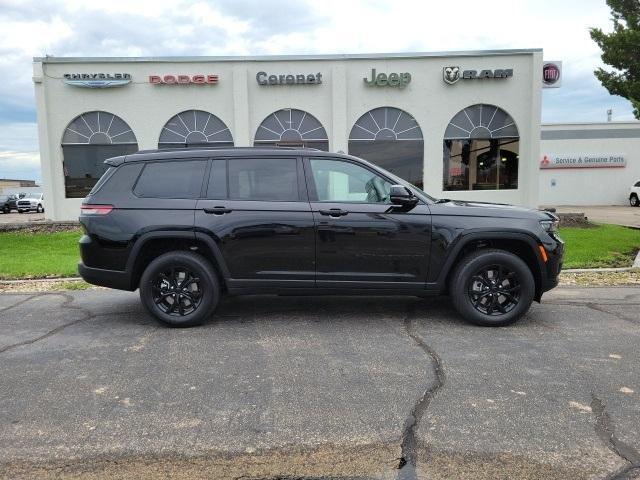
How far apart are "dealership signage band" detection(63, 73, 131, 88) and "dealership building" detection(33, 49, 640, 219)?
33 mm

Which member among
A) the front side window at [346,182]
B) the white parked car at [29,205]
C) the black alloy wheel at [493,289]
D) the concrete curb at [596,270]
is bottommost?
the concrete curb at [596,270]

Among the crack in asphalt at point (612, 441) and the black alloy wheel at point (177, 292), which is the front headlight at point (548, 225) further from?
the black alloy wheel at point (177, 292)

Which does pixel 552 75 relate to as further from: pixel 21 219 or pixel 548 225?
pixel 21 219

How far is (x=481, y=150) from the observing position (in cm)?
1841

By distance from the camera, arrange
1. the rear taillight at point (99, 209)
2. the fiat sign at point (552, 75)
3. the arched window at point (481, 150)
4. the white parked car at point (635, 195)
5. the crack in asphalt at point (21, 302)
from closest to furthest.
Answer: the rear taillight at point (99, 209) → the crack in asphalt at point (21, 302) → the fiat sign at point (552, 75) → the arched window at point (481, 150) → the white parked car at point (635, 195)

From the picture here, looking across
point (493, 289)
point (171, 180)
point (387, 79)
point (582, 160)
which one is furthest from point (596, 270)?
point (582, 160)

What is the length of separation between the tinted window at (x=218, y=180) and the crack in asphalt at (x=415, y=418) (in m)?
2.49

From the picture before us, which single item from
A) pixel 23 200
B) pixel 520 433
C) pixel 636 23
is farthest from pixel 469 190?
pixel 23 200

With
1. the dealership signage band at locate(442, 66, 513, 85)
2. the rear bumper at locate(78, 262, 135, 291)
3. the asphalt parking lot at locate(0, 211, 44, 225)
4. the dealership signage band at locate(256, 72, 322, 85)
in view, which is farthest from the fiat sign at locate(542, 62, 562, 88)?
the asphalt parking lot at locate(0, 211, 44, 225)

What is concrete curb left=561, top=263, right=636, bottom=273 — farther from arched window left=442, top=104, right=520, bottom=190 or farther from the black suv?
arched window left=442, top=104, right=520, bottom=190

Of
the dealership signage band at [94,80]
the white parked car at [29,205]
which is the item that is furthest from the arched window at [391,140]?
the white parked car at [29,205]

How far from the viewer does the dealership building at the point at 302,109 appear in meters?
17.3

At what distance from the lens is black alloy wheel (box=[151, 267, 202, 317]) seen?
18.2ft

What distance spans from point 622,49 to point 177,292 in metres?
18.5
